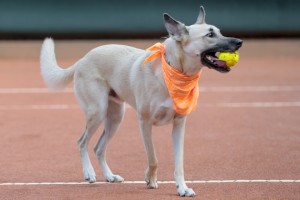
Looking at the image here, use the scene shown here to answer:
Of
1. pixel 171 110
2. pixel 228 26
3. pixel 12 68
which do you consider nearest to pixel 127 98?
pixel 171 110

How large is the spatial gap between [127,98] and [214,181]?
1.27 meters

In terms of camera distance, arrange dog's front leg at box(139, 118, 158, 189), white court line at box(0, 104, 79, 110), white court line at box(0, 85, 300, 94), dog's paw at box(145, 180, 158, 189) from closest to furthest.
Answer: dog's front leg at box(139, 118, 158, 189) < dog's paw at box(145, 180, 158, 189) < white court line at box(0, 104, 79, 110) < white court line at box(0, 85, 300, 94)

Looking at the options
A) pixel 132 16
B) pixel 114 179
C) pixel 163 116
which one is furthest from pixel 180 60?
pixel 132 16

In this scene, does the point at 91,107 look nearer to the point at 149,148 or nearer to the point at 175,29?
the point at 149,148

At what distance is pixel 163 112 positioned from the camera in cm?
740

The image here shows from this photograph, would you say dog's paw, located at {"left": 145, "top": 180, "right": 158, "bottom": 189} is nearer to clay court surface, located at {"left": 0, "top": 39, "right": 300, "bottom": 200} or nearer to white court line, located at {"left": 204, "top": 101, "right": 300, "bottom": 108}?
clay court surface, located at {"left": 0, "top": 39, "right": 300, "bottom": 200}

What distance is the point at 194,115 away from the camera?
41.8 feet

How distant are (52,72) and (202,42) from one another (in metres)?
2.31

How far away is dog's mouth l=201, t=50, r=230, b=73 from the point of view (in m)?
7.10

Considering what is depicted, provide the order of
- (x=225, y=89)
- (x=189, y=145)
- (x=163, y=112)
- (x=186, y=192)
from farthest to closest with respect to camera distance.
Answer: (x=225, y=89) < (x=189, y=145) < (x=163, y=112) < (x=186, y=192)

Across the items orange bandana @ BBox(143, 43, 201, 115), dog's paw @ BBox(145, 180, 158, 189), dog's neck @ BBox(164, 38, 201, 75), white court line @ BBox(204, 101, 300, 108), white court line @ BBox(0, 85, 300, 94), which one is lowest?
white court line @ BBox(0, 85, 300, 94)

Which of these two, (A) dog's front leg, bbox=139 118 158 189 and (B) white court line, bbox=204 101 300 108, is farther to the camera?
(B) white court line, bbox=204 101 300 108

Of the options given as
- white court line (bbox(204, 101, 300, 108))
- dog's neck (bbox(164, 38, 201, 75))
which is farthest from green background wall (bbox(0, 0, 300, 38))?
dog's neck (bbox(164, 38, 201, 75))

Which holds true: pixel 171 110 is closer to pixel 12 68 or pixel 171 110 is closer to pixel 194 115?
pixel 194 115
